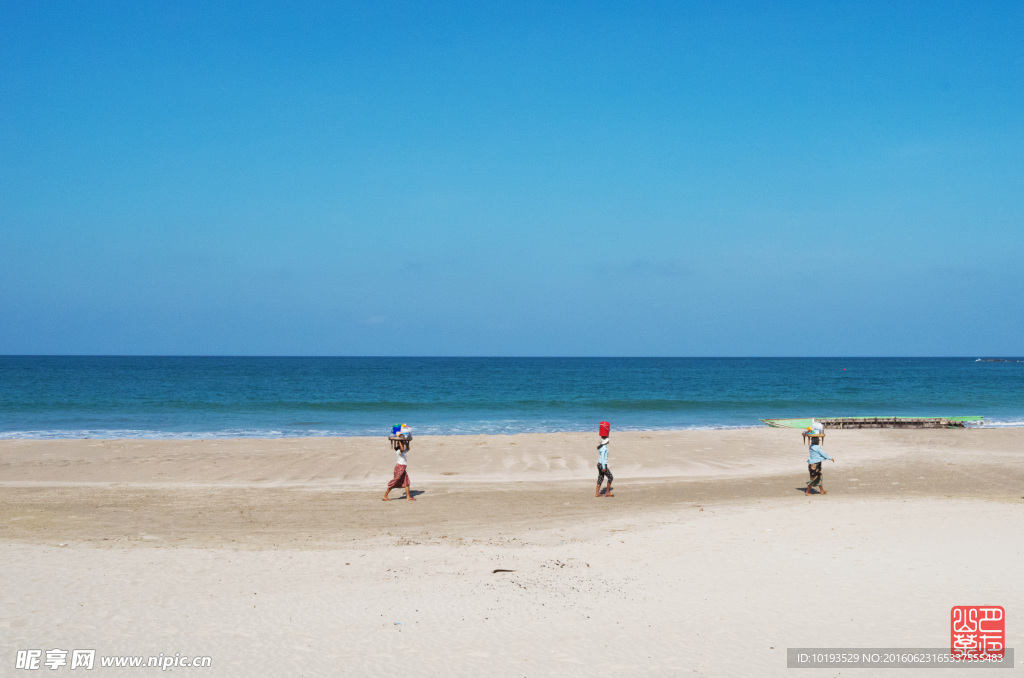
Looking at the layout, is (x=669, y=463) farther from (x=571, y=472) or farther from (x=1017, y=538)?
(x=1017, y=538)

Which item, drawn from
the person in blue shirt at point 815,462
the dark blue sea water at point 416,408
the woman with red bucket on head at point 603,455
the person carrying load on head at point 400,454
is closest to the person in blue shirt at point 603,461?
the woman with red bucket on head at point 603,455

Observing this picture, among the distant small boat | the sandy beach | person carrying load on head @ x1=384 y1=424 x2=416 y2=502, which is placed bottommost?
the sandy beach

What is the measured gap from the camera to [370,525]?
1266 centimetres

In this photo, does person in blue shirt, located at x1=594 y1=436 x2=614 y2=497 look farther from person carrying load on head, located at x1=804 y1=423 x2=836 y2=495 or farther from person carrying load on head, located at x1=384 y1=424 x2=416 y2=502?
person carrying load on head, located at x1=804 y1=423 x2=836 y2=495

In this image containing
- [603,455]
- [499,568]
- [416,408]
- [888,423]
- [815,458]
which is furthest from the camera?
[416,408]

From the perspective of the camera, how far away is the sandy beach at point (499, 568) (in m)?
6.72

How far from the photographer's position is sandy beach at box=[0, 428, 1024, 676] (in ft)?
22.0

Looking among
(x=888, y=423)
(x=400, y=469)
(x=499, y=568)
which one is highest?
(x=888, y=423)

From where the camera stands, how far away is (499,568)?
369 inches

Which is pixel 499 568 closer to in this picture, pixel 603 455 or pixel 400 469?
pixel 400 469

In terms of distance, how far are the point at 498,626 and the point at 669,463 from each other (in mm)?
14725

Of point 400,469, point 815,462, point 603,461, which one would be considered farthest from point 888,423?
point 400,469

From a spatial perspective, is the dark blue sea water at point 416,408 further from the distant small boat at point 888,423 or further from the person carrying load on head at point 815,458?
the person carrying load on head at point 815,458

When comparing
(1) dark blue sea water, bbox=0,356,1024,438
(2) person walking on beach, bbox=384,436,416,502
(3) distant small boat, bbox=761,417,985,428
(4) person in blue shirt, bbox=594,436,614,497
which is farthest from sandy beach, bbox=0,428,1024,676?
(1) dark blue sea water, bbox=0,356,1024,438
